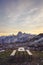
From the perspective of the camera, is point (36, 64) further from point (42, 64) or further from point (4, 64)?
point (4, 64)

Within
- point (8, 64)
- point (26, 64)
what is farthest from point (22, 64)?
point (8, 64)

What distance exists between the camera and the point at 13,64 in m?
30.9

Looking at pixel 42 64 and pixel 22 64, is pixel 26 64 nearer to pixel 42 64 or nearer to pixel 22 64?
pixel 22 64

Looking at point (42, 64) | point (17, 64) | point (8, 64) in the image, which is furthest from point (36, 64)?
point (8, 64)

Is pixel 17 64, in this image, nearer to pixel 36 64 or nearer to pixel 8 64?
pixel 8 64

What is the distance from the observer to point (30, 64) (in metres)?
30.6

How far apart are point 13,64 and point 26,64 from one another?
9.54 ft

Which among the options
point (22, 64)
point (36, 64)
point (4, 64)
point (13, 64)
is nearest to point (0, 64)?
point (4, 64)

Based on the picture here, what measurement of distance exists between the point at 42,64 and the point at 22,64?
4.38 metres

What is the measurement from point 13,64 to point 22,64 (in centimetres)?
199

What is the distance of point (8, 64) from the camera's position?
3080cm

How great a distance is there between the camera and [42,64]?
98.5ft

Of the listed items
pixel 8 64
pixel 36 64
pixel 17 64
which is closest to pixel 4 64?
pixel 8 64

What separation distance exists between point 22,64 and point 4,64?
3959 mm
